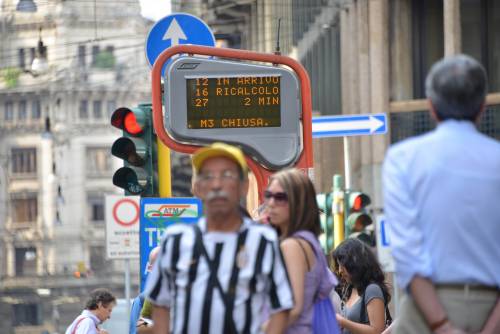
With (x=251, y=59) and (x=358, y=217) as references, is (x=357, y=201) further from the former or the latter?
(x=251, y=59)

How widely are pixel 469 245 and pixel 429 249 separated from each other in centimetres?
14

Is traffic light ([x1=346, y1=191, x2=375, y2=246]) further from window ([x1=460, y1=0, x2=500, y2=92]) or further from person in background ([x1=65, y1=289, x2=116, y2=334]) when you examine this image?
window ([x1=460, y1=0, x2=500, y2=92])

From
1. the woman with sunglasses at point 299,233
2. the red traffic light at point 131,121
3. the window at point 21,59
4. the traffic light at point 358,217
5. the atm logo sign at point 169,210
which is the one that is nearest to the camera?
the woman with sunglasses at point 299,233

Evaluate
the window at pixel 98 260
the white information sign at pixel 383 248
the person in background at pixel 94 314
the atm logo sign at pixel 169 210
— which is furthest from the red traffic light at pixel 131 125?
the window at pixel 98 260

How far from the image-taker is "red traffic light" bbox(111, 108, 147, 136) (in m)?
13.8

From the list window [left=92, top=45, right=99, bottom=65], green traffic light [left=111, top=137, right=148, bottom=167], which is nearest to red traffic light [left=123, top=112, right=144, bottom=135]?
green traffic light [left=111, top=137, right=148, bottom=167]

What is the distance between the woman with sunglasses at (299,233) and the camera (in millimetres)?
7102

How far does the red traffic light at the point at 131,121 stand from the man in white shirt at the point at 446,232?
7.79 meters

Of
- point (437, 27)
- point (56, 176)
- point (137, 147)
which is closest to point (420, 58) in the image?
point (437, 27)

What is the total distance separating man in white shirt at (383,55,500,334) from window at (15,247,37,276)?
120 m

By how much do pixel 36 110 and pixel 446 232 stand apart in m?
126

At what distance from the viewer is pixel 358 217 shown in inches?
899

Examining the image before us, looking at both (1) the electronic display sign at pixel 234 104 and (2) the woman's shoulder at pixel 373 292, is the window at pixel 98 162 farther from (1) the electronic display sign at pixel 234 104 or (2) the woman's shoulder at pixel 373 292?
(2) the woman's shoulder at pixel 373 292

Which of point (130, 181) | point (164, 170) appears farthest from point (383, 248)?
point (130, 181)
